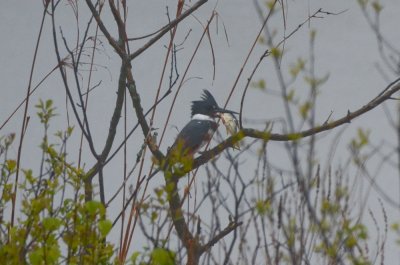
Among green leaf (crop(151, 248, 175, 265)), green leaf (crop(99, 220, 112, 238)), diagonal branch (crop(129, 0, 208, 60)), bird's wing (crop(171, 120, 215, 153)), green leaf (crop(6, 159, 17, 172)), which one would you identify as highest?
bird's wing (crop(171, 120, 215, 153))

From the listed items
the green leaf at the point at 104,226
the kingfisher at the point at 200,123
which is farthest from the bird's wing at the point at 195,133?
the green leaf at the point at 104,226

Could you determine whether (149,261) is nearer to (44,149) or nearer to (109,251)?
(109,251)

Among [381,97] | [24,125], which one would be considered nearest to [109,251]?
[24,125]

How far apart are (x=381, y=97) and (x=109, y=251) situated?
756 millimetres

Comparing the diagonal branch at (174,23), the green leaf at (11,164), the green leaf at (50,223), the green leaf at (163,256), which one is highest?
the diagonal branch at (174,23)

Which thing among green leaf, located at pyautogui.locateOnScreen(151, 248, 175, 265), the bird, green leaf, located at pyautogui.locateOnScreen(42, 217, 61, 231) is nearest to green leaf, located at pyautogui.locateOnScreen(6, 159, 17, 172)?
green leaf, located at pyautogui.locateOnScreen(42, 217, 61, 231)

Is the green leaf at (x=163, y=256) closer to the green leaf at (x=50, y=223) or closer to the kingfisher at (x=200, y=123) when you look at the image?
the green leaf at (x=50, y=223)

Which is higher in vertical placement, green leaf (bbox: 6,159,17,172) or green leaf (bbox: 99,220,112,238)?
green leaf (bbox: 6,159,17,172)

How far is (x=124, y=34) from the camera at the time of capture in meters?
1.54

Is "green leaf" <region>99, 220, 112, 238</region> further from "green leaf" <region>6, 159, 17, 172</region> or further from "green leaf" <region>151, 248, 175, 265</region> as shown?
"green leaf" <region>6, 159, 17, 172</region>

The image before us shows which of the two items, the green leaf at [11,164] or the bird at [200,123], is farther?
the bird at [200,123]

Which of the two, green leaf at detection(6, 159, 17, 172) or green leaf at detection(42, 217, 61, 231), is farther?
green leaf at detection(6, 159, 17, 172)

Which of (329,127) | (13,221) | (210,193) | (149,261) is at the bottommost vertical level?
(149,261)

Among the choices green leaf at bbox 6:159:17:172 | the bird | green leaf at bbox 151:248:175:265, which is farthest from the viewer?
the bird
